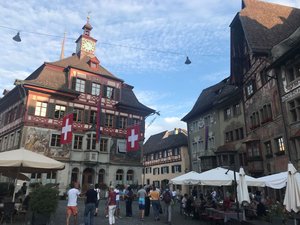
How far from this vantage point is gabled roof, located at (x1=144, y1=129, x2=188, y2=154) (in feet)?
174

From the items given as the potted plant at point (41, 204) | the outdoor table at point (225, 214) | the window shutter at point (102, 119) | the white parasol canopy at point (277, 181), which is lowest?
the outdoor table at point (225, 214)

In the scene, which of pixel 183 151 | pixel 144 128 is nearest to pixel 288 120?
pixel 144 128

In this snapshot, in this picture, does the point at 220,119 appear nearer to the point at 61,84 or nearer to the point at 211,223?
the point at 61,84

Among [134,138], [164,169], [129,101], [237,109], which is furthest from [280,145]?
[164,169]

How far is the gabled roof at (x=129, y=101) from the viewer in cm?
3556

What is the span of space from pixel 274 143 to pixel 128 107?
1869 cm

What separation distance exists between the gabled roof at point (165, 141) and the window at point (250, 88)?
966 inches

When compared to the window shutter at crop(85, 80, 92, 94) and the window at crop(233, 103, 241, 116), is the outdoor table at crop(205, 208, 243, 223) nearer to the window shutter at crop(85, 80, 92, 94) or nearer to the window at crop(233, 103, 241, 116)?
the window at crop(233, 103, 241, 116)

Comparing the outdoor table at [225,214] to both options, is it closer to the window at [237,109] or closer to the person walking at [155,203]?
the person walking at [155,203]

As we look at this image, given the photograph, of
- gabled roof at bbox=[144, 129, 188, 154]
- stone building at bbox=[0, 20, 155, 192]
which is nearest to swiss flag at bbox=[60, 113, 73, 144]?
stone building at bbox=[0, 20, 155, 192]

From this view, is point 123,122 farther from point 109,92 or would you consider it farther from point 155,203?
point 155,203

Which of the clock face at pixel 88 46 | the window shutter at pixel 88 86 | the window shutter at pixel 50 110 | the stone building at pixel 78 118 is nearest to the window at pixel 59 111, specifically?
the stone building at pixel 78 118

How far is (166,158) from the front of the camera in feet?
185

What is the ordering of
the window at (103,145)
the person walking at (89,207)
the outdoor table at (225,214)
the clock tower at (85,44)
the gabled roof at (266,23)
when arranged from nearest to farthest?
1. the person walking at (89,207)
2. the outdoor table at (225,214)
3. the gabled roof at (266,23)
4. the window at (103,145)
5. the clock tower at (85,44)
